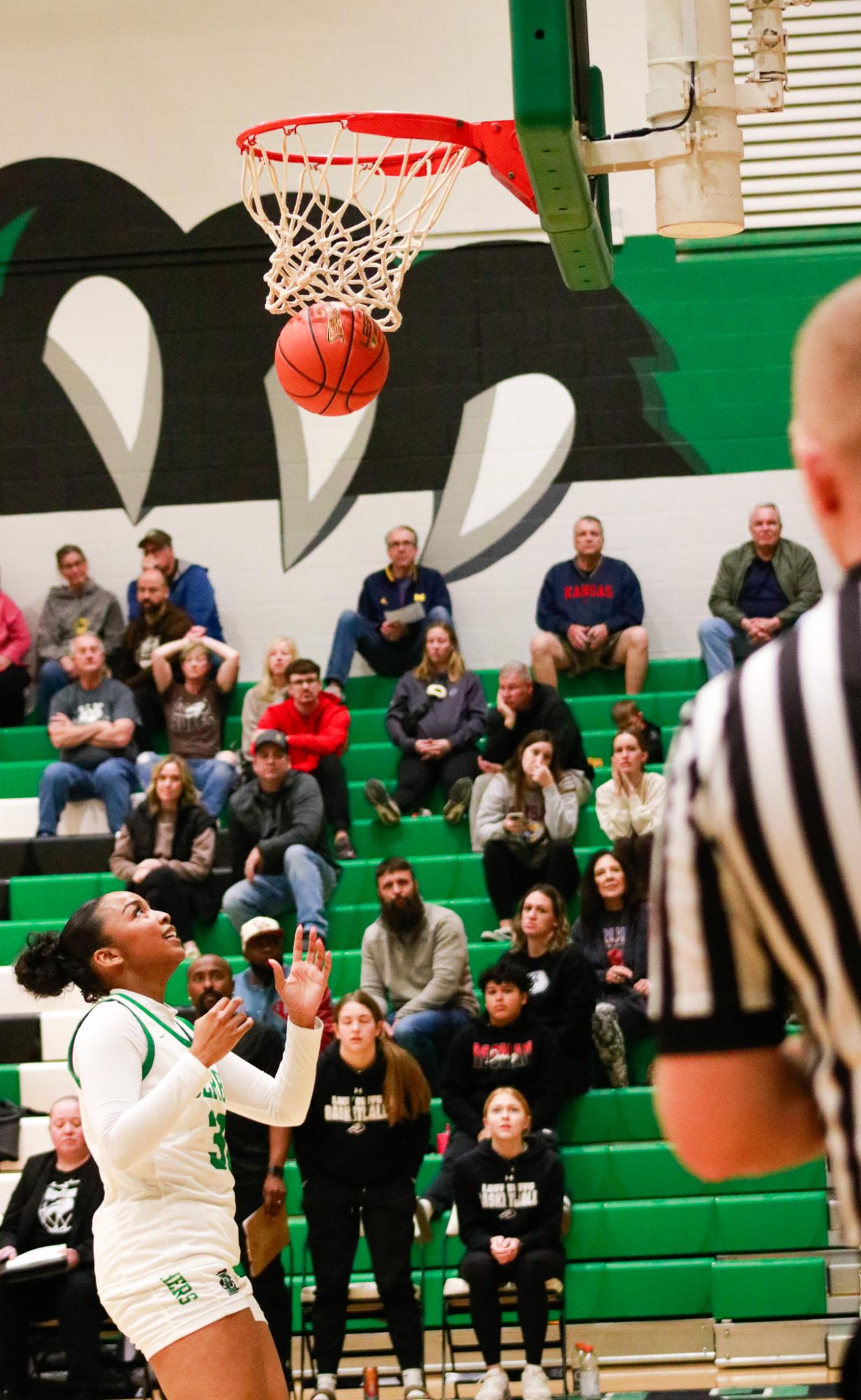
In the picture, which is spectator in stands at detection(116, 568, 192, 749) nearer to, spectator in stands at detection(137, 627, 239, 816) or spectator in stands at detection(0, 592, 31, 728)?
spectator in stands at detection(137, 627, 239, 816)

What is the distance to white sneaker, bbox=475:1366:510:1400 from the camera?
6594mm

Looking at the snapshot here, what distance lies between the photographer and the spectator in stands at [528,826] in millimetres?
8773

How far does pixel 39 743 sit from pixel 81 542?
5.42 ft

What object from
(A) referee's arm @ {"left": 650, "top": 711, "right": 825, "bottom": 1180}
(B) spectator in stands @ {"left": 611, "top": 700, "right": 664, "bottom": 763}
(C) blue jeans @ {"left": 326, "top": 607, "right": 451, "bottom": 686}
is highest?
(C) blue jeans @ {"left": 326, "top": 607, "right": 451, "bottom": 686}

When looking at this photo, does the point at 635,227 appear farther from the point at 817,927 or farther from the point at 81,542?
the point at 817,927

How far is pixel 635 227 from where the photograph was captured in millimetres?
11430

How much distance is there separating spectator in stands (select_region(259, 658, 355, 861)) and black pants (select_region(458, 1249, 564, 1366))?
319 cm

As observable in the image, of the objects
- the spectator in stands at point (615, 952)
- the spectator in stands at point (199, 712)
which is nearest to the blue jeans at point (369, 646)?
the spectator in stands at point (199, 712)

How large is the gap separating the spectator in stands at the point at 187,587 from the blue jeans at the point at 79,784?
1455mm

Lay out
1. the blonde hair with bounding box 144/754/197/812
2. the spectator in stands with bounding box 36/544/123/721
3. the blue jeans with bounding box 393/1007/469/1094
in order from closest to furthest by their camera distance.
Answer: the blue jeans with bounding box 393/1007/469/1094
the blonde hair with bounding box 144/754/197/812
the spectator in stands with bounding box 36/544/123/721

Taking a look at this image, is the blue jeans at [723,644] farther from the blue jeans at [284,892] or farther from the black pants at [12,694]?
the black pants at [12,694]

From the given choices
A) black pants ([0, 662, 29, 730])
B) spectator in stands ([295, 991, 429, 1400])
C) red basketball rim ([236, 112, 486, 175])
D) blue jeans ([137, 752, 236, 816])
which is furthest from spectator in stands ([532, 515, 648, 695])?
red basketball rim ([236, 112, 486, 175])

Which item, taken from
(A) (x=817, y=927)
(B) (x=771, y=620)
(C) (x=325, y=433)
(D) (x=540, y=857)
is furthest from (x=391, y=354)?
(A) (x=817, y=927)

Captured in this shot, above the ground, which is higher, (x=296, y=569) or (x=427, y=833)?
(x=296, y=569)
